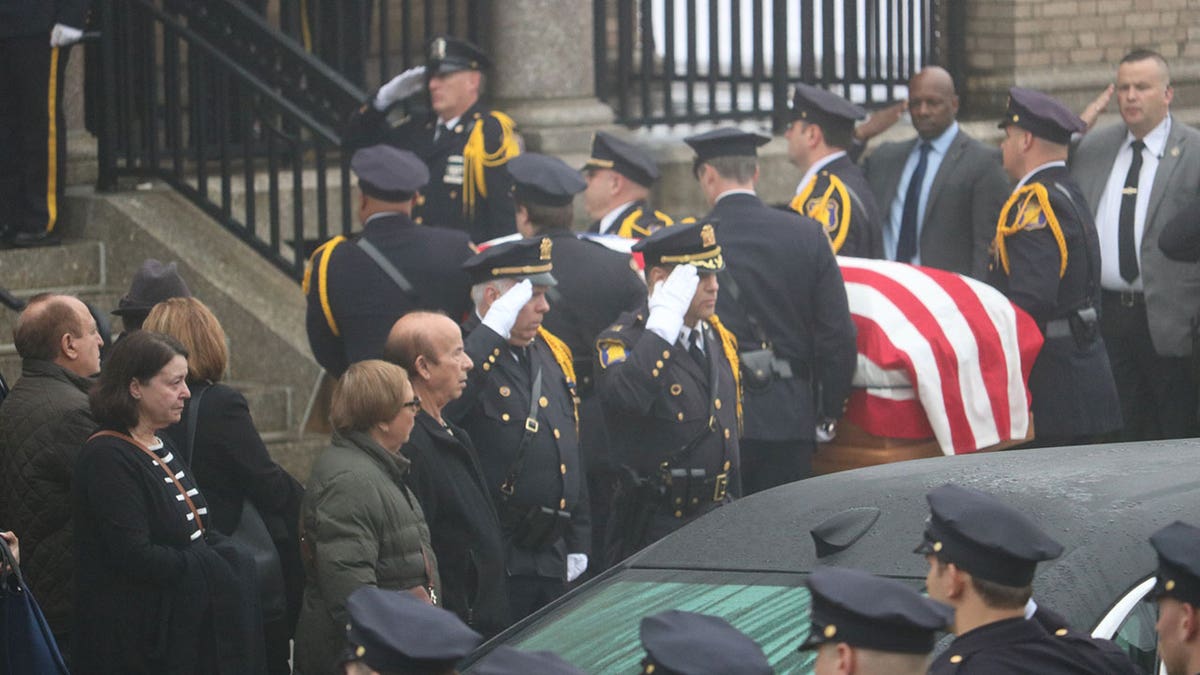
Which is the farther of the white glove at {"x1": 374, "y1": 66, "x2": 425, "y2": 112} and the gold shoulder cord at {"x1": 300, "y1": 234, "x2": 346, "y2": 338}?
the white glove at {"x1": 374, "y1": 66, "x2": 425, "y2": 112}

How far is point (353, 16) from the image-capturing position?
35.1 feet

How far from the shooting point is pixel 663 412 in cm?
641

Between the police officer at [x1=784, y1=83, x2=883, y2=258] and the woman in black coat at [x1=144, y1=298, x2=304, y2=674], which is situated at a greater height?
the police officer at [x1=784, y1=83, x2=883, y2=258]

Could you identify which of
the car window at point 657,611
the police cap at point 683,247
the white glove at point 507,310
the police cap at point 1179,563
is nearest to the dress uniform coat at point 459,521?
the white glove at point 507,310

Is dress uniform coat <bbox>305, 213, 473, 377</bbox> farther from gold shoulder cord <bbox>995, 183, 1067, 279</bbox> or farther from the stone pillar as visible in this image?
the stone pillar

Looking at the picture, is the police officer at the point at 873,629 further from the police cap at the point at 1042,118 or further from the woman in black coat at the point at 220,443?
the police cap at the point at 1042,118

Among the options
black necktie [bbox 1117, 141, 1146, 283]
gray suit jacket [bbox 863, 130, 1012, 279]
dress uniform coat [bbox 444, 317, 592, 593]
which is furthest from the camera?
gray suit jacket [bbox 863, 130, 1012, 279]

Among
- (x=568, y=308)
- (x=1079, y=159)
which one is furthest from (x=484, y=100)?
(x=568, y=308)

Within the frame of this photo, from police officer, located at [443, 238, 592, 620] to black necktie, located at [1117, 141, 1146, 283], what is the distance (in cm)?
337

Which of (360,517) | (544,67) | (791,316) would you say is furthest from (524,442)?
(544,67)

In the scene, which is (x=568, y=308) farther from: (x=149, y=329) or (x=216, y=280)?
(x=216, y=280)

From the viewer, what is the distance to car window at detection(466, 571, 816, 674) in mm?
3932

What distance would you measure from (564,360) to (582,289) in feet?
1.68

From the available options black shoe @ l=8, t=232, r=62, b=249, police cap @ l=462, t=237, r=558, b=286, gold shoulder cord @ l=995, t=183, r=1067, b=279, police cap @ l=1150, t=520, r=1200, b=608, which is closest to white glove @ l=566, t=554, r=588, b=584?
police cap @ l=462, t=237, r=558, b=286
